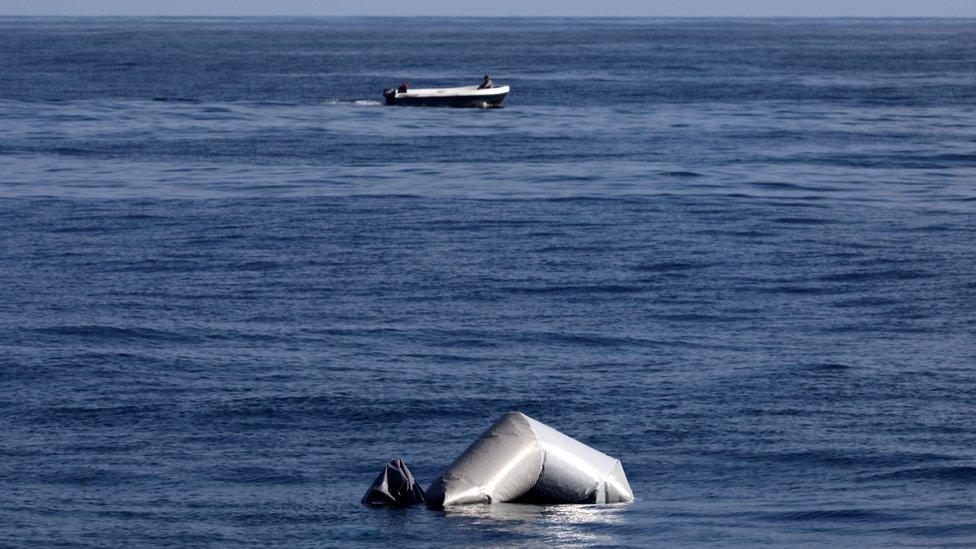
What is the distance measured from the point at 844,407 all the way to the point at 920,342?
4.06 m

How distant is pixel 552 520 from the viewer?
13469 millimetres

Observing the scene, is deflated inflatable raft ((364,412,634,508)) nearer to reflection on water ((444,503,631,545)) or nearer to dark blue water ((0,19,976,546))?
reflection on water ((444,503,631,545))

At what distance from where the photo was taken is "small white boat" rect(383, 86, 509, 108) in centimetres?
6950

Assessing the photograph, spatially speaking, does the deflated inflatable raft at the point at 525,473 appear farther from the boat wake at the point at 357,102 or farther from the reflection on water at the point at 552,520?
the boat wake at the point at 357,102

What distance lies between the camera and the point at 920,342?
21281mm

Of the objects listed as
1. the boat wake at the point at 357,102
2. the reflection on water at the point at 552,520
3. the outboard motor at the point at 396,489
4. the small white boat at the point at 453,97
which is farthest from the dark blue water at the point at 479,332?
the boat wake at the point at 357,102

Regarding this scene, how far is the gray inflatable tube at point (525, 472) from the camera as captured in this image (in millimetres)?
13453

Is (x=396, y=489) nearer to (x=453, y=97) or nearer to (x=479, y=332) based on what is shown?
(x=479, y=332)

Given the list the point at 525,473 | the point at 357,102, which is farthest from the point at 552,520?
the point at 357,102

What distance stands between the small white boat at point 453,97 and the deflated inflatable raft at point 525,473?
56272 millimetres

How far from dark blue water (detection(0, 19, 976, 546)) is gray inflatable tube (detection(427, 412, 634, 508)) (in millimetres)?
211

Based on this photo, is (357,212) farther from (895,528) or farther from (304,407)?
(895,528)

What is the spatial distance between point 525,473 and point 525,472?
0.04 ft

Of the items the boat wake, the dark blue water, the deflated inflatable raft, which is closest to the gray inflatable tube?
the deflated inflatable raft
